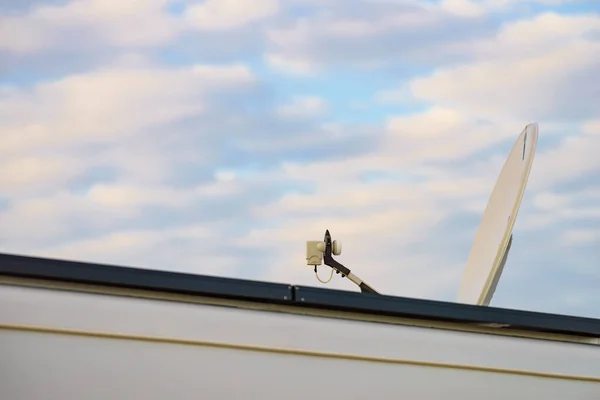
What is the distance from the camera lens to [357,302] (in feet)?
13.1

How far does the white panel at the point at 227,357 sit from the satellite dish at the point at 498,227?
2052 mm

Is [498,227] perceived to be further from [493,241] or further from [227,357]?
[227,357]

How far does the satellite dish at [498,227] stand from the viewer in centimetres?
641

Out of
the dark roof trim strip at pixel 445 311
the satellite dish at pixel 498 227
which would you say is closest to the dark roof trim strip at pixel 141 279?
the dark roof trim strip at pixel 445 311

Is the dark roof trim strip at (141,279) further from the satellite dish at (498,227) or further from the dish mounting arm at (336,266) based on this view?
the satellite dish at (498,227)

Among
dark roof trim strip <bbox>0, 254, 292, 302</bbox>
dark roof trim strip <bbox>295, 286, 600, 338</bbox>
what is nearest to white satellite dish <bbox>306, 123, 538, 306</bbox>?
dark roof trim strip <bbox>295, 286, 600, 338</bbox>

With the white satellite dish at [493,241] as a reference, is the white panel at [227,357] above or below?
below

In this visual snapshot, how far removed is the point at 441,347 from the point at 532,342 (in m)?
0.51

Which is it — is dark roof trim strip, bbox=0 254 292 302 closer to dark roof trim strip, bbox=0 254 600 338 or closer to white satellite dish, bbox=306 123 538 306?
dark roof trim strip, bbox=0 254 600 338

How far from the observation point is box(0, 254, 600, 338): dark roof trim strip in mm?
3557

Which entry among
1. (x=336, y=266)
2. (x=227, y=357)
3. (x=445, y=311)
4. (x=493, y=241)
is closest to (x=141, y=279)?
(x=227, y=357)

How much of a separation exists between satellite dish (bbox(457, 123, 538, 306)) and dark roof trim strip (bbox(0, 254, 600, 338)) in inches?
74.0

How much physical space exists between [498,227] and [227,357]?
11.7 feet

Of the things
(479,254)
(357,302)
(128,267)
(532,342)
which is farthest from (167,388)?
(479,254)
